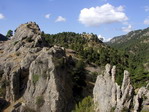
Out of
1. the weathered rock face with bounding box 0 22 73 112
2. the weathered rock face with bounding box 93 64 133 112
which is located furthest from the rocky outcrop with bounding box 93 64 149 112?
the weathered rock face with bounding box 0 22 73 112

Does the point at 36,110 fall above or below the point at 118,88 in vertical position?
below

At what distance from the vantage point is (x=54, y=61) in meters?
72.9

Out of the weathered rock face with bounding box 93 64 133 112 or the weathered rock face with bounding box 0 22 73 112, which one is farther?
the weathered rock face with bounding box 0 22 73 112

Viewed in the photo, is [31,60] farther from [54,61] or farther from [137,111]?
[137,111]

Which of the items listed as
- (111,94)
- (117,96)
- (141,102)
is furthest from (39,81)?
(141,102)

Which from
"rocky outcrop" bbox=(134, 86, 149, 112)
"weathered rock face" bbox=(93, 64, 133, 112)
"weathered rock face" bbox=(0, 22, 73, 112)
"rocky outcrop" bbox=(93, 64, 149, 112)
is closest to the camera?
"rocky outcrop" bbox=(134, 86, 149, 112)

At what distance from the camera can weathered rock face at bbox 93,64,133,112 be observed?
50.1 meters

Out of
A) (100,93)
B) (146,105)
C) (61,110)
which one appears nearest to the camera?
(146,105)

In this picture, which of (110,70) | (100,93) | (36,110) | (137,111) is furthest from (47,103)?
(137,111)

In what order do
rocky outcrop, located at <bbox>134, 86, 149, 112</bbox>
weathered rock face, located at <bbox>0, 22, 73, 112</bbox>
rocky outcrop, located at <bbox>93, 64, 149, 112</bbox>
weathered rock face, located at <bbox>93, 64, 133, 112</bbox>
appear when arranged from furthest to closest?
weathered rock face, located at <bbox>0, 22, 73, 112</bbox> < weathered rock face, located at <bbox>93, 64, 133, 112</bbox> < rocky outcrop, located at <bbox>93, 64, 149, 112</bbox> < rocky outcrop, located at <bbox>134, 86, 149, 112</bbox>

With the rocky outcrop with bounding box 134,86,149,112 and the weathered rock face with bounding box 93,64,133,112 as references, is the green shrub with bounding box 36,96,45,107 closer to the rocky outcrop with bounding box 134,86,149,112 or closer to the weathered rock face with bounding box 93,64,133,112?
the weathered rock face with bounding box 93,64,133,112

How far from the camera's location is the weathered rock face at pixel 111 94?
1971 inches

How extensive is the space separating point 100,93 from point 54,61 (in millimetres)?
22795

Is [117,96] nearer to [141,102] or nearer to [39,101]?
[141,102]
